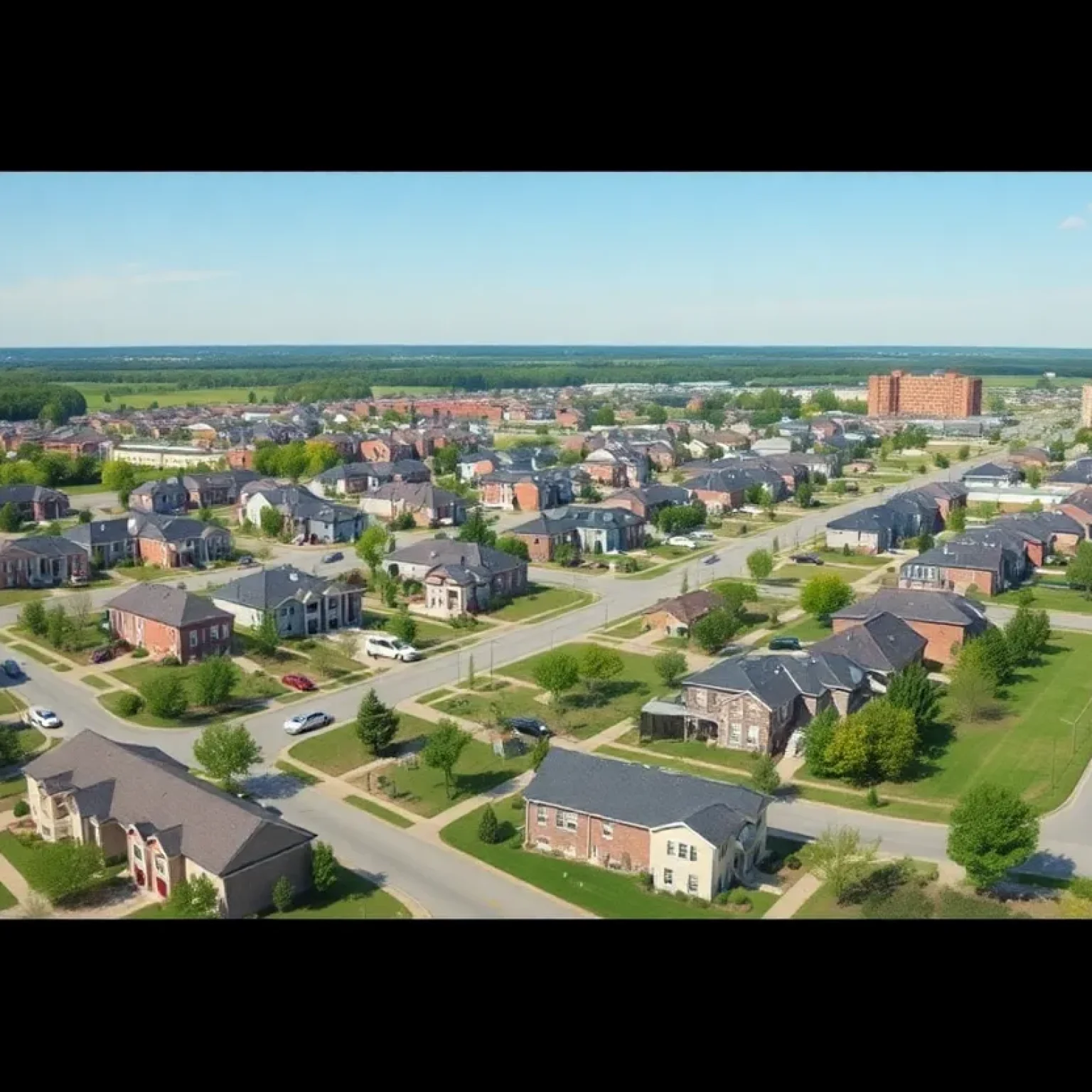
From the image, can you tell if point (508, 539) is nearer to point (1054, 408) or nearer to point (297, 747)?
point (297, 747)

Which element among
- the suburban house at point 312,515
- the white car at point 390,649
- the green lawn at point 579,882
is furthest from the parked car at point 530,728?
the suburban house at point 312,515

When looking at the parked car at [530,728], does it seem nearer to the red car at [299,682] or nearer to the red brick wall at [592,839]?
the red brick wall at [592,839]

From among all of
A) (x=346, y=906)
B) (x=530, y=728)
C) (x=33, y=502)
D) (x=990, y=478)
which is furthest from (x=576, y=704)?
(x=990, y=478)

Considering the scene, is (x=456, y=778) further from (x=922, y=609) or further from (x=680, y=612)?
(x=922, y=609)

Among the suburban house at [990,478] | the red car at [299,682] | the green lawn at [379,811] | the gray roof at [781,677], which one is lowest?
the green lawn at [379,811]

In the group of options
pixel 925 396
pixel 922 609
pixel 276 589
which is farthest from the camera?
pixel 925 396

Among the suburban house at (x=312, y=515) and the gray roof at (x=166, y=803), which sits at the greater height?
the suburban house at (x=312, y=515)

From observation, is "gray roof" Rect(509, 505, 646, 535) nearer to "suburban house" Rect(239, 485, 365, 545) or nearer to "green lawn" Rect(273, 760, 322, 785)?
"suburban house" Rect(239, 485, 365, 545)

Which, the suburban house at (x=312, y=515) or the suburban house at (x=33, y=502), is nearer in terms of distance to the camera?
the suburban house at (x=312, y=515)
